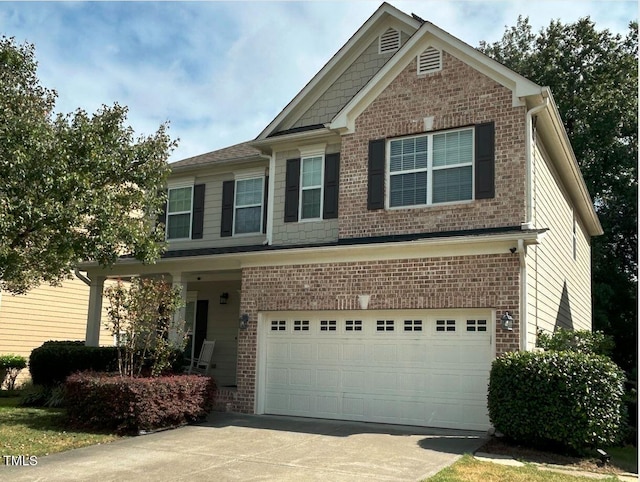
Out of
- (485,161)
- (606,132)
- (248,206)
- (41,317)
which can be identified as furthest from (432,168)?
(606,132)

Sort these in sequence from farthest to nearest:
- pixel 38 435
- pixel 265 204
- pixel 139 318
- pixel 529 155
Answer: pixel 265 204 → pixel 139 318 → pixel 529 155 → pixel 38 435

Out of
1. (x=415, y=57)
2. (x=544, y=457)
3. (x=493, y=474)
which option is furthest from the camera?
(x=415, y=57)

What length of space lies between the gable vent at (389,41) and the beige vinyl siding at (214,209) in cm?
411

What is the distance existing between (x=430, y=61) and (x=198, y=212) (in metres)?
7.56

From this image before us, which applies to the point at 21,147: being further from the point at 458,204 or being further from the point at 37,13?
the point at 458,204

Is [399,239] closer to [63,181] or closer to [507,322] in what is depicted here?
[507,322]

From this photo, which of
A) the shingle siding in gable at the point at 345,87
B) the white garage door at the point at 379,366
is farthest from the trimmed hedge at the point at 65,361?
the shingle siding in gable at the point at 345,87

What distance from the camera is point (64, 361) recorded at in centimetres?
1535

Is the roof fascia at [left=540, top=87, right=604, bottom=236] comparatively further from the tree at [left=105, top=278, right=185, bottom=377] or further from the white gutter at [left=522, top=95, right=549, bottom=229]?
the tree at [left=105, top=278, right=185, bottom=377]

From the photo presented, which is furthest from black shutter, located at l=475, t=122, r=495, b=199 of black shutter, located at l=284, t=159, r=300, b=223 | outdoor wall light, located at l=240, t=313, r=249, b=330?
outdoor wall light, located at l=240, t=313, r=249, b=330

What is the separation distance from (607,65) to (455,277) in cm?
1955

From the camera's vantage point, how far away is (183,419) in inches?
469

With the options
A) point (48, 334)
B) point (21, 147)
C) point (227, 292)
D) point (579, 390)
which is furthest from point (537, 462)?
point (48, 334)

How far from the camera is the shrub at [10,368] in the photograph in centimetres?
1867
